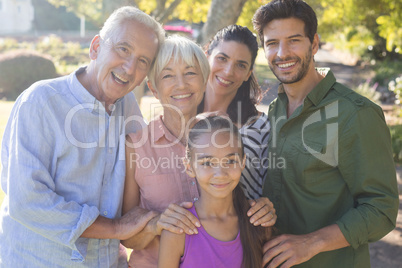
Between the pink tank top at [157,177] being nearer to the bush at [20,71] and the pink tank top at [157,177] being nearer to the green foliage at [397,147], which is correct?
the green foliage at [397,147]

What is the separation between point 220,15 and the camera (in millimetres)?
5473

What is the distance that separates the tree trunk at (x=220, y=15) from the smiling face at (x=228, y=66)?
6.54ft

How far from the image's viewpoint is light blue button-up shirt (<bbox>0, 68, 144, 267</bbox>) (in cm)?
216

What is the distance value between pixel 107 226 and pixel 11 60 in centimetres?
1488

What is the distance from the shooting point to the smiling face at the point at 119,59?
257 cm

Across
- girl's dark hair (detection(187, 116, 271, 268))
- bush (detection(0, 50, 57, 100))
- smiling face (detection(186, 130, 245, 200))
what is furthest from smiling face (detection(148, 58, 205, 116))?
bush (detection(0, 50, 57, 100))

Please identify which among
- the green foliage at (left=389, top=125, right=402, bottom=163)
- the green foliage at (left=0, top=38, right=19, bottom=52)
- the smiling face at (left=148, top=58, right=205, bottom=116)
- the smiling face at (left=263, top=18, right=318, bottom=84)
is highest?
the smiling face at (left=263, top=18, right=318, bottom=84)

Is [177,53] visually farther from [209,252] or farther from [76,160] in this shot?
[209,252]

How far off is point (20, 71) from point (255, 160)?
1423cm

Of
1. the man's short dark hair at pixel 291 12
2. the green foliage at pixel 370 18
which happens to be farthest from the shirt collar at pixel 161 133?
the green foliage at pixel 370 18

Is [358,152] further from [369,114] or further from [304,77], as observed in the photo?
[304,77]

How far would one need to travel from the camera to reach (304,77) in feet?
9.20

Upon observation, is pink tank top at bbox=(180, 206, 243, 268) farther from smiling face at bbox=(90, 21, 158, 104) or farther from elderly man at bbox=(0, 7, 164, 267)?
smiling face at bbox=(90, 21, 158, 104)

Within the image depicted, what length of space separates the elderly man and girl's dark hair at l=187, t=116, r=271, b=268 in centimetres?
51
